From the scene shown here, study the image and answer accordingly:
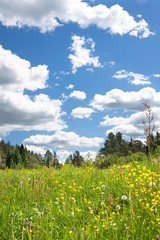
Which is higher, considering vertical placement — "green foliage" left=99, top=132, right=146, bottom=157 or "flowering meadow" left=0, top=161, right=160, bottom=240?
"green foliage" left=99, top=132, right=146, bottom=157

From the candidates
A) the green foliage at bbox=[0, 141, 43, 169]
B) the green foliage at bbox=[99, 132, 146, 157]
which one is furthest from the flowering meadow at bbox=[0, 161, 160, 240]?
the green foliage at bbox=[99, 132, 146, 157]

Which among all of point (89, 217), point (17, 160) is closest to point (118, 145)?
point (17, 160)

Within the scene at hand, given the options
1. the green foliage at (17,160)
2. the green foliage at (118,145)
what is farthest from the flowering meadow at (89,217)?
the green foliage at (118,145)

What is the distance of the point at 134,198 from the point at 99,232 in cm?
114

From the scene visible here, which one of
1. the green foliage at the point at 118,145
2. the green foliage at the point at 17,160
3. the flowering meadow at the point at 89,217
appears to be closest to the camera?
the flowering meadow at the point at 89,217

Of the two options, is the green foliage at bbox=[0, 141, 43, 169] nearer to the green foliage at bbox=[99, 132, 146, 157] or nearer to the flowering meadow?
the flowering meadow

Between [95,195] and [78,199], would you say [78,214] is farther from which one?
[95,195]

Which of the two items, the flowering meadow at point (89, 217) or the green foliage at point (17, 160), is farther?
the green foliage at point (17, 160)

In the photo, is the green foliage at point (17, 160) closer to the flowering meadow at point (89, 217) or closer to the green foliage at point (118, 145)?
the flowering meadow at point (89, 217)

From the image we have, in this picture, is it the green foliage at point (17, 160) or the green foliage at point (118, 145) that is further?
the green foliage at point (118, 145)

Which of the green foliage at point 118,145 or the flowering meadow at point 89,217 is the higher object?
the green foliage at point 118,145

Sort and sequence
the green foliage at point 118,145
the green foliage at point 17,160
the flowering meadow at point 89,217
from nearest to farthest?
1. the flowering meadow at point 89,217
2. the green foliage at point 17,160
3. the green foliage at point 118,145

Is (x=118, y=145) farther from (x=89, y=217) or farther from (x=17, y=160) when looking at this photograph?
(x=89, y=217)

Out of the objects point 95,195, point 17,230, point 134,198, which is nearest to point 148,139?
point 134,198
